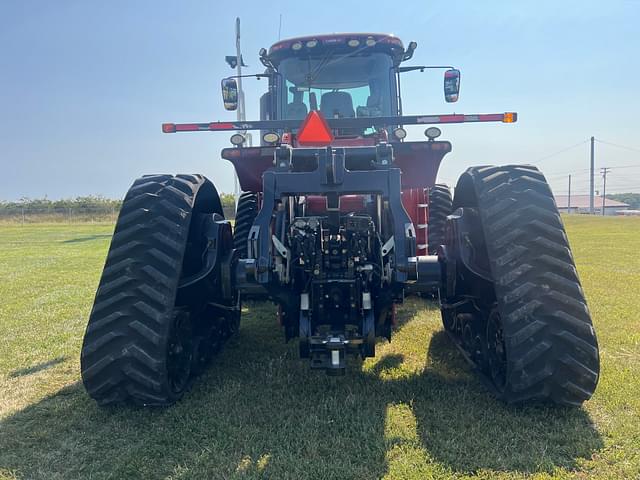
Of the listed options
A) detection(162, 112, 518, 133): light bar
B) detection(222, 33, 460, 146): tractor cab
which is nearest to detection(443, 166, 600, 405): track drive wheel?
detection(162, 112, 518, 133): light bar

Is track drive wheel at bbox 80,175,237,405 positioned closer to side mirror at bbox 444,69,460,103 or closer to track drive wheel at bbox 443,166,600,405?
track drive wheel at bbox 443,166,600,405

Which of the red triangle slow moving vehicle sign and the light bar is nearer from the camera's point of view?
the red triangle slow moving vehicle sign

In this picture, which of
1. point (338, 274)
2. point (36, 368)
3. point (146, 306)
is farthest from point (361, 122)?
point (36, 368)

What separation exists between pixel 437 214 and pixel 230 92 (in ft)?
10.8

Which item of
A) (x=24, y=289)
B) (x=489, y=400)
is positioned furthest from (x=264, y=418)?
(x=24, y=289)

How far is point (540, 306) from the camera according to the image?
10.1 feet

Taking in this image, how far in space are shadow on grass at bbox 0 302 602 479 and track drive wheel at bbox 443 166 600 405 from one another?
0.83ft

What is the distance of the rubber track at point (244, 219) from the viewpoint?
6.29 m

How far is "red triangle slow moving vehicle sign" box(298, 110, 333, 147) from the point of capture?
13.8 ft

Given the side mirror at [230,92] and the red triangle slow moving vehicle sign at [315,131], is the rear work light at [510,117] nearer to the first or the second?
the red triangle slow moving vehicle sign at [315,131]

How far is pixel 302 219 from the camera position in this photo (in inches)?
145

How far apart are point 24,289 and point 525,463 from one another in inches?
350

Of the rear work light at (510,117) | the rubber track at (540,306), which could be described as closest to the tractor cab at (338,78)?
the rear work light at (510,117)

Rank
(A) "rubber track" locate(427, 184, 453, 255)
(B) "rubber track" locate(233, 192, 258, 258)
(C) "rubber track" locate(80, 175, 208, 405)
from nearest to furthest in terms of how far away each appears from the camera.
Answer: (C) "rubber track" locate(80, 175, 208, 405) → (B) "rubber track" locate(233, 192, 258, 258) → (A) "rubber track" locate(427, 184, 453, 255)
